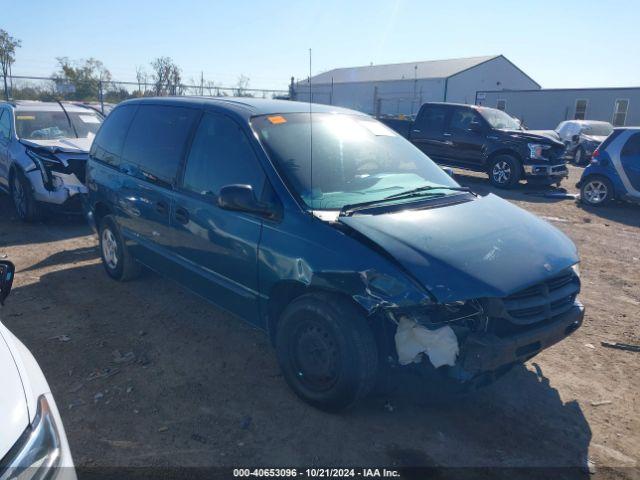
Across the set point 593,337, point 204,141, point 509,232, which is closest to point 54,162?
Result: point 204,141

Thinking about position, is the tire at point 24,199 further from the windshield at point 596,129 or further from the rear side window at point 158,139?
the windshield at point 596,129

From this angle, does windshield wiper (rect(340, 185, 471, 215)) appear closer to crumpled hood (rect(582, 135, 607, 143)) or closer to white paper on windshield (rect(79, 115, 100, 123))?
white paper on windshield (rect(79, 115, 100, 123))

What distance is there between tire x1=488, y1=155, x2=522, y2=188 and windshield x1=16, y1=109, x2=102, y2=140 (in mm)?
9009

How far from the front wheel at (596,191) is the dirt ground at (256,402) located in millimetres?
5759

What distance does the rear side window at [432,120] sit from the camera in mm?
13258

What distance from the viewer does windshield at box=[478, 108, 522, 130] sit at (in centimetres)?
1273

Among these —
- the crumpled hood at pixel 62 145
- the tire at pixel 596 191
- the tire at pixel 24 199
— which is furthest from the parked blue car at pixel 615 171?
the tire at pixel 24 199

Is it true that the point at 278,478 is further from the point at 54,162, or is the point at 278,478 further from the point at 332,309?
the point at 54,162

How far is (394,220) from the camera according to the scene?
10.2 feet

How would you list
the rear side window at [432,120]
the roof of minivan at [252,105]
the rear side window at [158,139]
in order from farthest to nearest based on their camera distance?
the rear side window at [432,120] < the rear side window at [158,139] < the roof of minivan at [252,105]

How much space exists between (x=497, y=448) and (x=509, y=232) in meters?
1.34

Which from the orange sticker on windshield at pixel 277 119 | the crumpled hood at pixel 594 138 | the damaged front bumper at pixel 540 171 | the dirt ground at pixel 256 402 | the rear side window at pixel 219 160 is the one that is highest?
the orange sticker on windshield at pixel 277 119

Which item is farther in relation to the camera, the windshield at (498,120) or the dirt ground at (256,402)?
the windshield at (498,120)

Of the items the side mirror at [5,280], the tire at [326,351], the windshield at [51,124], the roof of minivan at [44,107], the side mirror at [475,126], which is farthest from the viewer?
the side mirror at [475,126]
